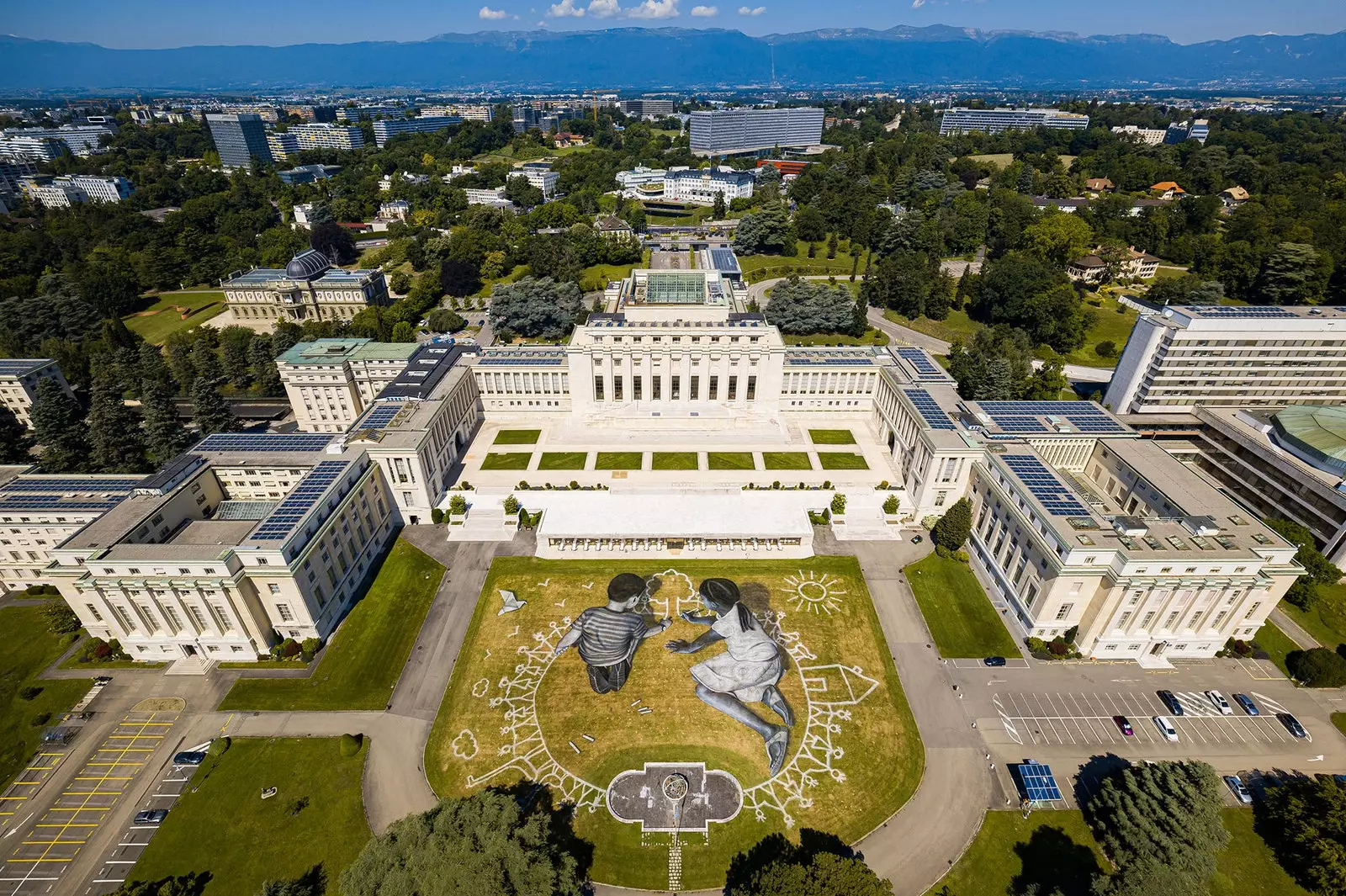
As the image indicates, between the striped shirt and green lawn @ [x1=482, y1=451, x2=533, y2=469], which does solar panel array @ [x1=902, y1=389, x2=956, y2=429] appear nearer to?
the striped shirt

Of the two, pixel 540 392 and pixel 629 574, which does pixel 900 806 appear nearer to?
pixel 629 574

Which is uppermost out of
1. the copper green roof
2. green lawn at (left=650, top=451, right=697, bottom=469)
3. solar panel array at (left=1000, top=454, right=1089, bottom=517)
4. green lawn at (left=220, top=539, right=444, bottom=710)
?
the copper green roof

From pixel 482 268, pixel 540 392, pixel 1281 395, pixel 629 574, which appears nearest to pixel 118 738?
pixel 629 574

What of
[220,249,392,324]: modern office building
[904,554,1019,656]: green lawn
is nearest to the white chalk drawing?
[904,554,1019,656]: green lawn

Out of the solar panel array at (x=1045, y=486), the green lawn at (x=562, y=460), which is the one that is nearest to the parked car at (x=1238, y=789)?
the solar panel array at (x=1045, y=486)

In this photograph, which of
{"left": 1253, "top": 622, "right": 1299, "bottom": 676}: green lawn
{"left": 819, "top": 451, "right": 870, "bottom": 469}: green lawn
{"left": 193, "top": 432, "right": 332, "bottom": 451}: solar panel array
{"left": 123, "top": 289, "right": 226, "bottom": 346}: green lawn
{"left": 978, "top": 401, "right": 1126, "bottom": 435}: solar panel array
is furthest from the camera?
{"left": 123, "top": 289, "right": 226, "bottom": 346}: green lawn

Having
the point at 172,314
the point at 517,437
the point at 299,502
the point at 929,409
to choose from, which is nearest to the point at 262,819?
the point at 299,502

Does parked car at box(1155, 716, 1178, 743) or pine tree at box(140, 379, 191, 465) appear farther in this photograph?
pine tree at box(140, 379, 191, 465)

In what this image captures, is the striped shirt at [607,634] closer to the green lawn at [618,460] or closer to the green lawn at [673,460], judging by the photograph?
the green lawn at [618,460]
